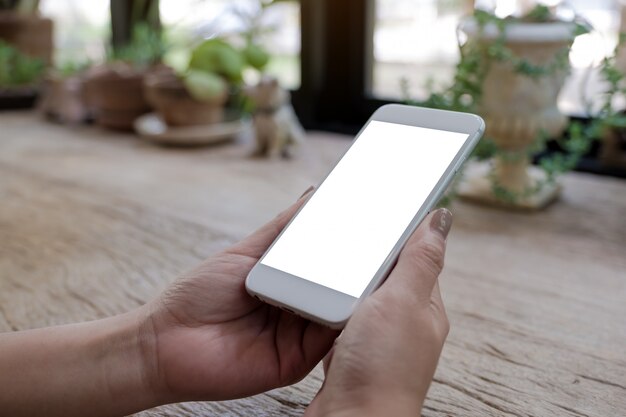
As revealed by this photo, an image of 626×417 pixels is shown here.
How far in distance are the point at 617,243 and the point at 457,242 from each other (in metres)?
0.20

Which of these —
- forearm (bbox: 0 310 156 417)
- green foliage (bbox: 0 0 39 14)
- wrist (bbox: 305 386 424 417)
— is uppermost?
green foliage (bbox: 0 0 39 14)

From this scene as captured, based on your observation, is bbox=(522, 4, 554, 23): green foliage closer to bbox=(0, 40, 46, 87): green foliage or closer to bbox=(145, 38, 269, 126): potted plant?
bbox=(145, 38, 269, 126): potted plant

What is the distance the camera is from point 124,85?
146cm

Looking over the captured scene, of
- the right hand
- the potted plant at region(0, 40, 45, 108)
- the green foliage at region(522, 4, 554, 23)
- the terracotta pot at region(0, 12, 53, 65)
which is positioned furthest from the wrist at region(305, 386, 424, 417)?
the terracotta pot at region(0, 12, 53, 65)

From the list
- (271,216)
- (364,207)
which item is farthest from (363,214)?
(271,216)

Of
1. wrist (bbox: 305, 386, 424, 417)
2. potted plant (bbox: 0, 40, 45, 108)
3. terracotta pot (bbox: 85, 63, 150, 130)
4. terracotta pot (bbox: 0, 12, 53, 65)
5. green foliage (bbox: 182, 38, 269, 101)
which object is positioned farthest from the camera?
terracotta pot (bbox: 0, 12, 53, 65)

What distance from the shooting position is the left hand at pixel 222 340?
435mm

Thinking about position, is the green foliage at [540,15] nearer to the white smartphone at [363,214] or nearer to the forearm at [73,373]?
the white smartphone at [363,214]

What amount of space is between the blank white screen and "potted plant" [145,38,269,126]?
84 cm

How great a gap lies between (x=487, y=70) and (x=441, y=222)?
1.64 feet

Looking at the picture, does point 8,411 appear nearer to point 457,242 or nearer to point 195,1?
point 457,242

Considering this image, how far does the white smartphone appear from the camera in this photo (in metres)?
0.43

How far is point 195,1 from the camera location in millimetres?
1688

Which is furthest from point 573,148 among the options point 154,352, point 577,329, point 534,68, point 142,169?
point 142,169
